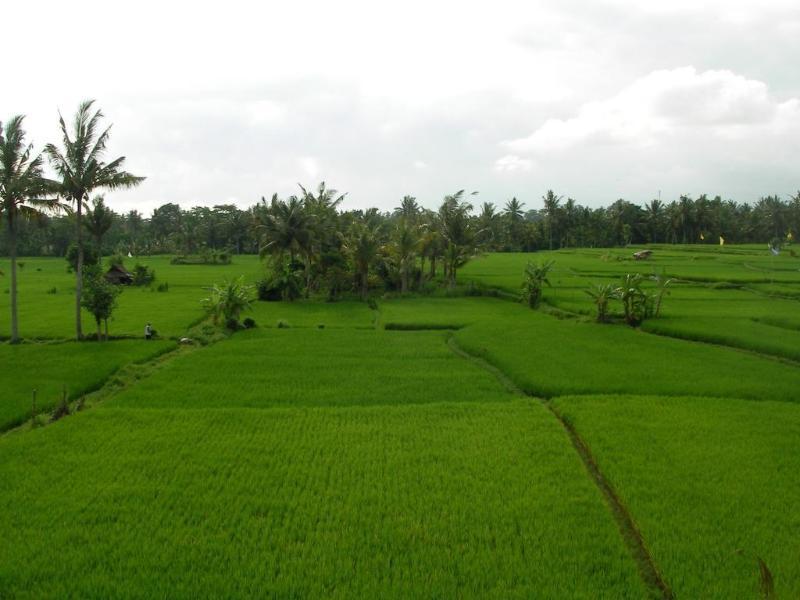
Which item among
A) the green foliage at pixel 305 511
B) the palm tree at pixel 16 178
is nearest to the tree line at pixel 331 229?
the palm tree at pixel 16 178

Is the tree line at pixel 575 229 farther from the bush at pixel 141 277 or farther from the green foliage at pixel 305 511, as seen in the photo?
the green foliage at pixel 305 511

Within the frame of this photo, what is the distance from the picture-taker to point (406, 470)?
9094 millimetres

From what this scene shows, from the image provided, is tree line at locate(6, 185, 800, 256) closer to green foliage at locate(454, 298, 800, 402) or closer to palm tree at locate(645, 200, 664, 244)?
palm tree at locate(645, 200, 664, 244)

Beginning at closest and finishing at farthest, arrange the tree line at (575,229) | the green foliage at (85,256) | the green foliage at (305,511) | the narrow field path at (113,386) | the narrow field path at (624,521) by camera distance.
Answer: the green foliage at (305,511) → the narrow field path at (624,521) → the narrow field path at (113,386) → the green foliage at (85,256) → the tree line at (575,229)

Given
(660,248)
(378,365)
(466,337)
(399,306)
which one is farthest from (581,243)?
(378,365)

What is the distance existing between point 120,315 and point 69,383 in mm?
11726

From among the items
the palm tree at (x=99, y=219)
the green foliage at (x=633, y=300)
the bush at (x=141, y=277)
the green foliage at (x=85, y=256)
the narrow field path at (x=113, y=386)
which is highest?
the palm tree at (x=99, y=219)


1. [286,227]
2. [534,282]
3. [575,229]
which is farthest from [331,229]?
[575,229]

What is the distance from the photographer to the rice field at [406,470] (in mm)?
6535

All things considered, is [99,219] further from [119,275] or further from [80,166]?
[80,166]

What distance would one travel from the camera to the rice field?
21.4 ft

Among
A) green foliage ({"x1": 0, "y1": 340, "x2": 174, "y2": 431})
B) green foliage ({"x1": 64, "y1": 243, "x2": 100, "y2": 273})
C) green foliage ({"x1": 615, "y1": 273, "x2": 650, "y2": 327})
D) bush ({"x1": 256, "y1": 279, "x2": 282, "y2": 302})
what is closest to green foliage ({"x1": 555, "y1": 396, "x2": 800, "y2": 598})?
green foliage ({"x1": 615, "y1": 273, "x2": 650, "y2": 327})

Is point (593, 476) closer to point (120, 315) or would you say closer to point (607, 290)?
point (607, 290)

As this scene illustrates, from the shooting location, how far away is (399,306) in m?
28.8
